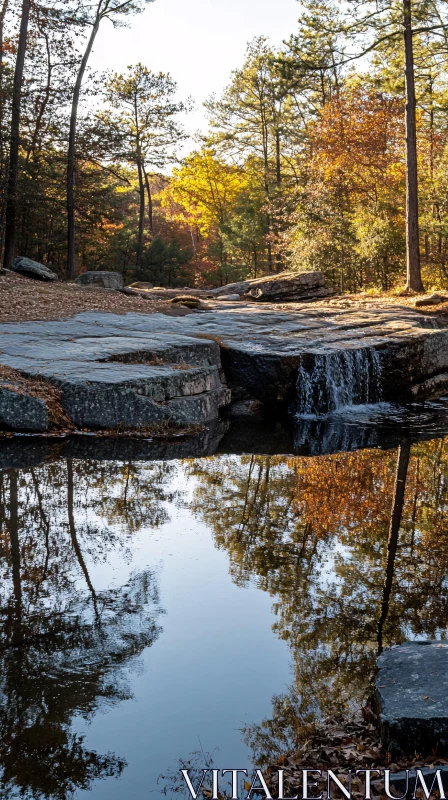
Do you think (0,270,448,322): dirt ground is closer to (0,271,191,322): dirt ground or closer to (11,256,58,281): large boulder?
(0,271,191,322): dirt ground

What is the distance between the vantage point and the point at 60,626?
3309 mm

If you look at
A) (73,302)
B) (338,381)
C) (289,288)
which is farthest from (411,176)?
(73,302)

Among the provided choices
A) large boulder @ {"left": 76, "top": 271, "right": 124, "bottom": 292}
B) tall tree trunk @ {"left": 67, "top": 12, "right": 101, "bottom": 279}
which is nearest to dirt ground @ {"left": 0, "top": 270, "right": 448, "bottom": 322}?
large boulder @ {"left": 76, "top": 271, "right": 124, "bottom": 292}

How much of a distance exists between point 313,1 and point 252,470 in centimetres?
1959

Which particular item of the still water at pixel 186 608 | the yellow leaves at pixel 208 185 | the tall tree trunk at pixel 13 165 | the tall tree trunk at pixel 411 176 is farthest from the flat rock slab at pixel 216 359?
the yellow leaves at pixel 208 185

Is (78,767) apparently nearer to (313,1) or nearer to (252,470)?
(252,470)

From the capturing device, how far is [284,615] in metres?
3.53

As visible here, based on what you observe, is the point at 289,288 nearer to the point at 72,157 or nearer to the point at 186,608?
the point at 72,157

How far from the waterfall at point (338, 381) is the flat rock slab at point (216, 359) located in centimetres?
2

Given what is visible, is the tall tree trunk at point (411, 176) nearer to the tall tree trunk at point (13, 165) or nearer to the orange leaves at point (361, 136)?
the orange leaves at point (361, 136)

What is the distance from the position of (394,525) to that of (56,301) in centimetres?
1044

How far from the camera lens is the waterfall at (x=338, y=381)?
35.7 ft

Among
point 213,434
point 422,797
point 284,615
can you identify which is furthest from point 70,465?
point 422,797

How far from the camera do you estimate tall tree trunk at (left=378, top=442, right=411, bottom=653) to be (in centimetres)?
355
